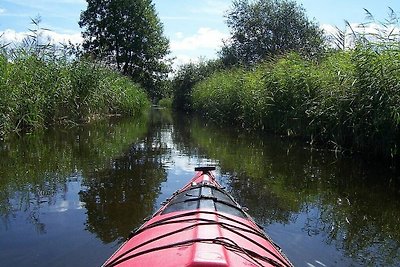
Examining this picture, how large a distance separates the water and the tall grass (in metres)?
1.00

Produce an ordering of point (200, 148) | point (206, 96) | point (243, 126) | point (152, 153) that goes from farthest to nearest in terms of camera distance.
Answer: point (206, 96) < point (243, 126) < point (200, 148) < point (152, 153)

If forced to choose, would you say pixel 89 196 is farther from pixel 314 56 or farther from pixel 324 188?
pixel 314 56

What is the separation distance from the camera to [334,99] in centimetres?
955

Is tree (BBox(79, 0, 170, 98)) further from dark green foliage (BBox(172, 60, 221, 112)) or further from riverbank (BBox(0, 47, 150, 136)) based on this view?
riverbank (BBox(0, 47, 150, 136))

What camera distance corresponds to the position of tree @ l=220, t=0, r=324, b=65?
108ft

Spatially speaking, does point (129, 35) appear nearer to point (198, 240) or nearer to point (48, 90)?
point (48, 90)

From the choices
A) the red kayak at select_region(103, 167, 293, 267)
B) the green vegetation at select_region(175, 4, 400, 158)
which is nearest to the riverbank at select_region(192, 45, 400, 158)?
the green vegetation at select_region(175, 4, 400, 158)

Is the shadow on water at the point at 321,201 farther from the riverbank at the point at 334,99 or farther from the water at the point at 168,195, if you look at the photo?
the riverbank at the point at 334,99

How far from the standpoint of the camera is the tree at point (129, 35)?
34844 mm

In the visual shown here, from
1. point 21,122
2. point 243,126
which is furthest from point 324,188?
point 243,126

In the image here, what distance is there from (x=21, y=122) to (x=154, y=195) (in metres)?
7.30

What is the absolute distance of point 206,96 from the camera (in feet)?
81.6

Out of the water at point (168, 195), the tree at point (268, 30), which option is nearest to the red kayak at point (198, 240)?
the water at point (168, 195)

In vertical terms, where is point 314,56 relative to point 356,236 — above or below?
above
